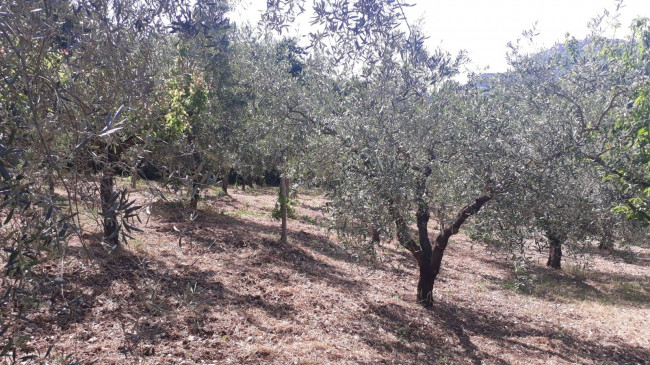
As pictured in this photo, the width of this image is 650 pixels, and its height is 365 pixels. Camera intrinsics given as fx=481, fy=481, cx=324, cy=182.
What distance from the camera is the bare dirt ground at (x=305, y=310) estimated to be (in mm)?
6359

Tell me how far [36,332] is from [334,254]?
8.59 metres

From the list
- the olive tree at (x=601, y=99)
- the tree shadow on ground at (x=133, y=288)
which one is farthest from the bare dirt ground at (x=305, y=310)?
the olive tree at (x=601, y=99)

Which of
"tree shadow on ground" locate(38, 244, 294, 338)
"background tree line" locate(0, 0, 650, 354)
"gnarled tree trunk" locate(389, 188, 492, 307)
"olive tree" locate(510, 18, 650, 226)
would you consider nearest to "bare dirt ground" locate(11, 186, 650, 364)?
"tree shadow on ground" locate(38, 244, 294, 338)

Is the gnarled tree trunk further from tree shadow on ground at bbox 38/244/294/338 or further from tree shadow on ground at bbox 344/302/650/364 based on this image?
tree shadow on ground at bbox 38/244/294/338

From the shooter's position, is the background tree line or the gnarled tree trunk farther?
the gnarled tree trunk

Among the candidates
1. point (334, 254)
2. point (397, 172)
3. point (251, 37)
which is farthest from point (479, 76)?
point (334, 254)

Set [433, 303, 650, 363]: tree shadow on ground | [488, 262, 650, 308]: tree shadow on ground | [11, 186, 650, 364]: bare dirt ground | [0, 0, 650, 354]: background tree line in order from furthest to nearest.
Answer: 1. [488, 262, 650, 308]: tree shadow on ground
2. [433, 303, 650, 363]: tree shadow on ground
3. [11, 186, 650, 364]: bare dirt ground
4. [0, 0, 650, 354]: background tree line

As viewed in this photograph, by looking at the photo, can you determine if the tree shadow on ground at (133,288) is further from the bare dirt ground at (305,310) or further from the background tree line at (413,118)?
the background tree line at (413,118)

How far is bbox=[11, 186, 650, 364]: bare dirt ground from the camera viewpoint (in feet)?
20.9

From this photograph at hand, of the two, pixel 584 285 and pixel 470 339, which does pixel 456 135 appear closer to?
pixel 470 339

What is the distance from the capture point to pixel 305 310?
28.7ft

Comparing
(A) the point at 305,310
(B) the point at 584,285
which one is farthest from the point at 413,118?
(B) the point at 584,285

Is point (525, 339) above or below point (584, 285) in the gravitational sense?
below

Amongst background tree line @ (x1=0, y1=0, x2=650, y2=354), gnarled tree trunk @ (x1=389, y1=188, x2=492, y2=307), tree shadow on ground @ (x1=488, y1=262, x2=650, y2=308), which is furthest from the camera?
tree shadow on ground @ (x1=488, y1=262, x2=650, y2=308)
